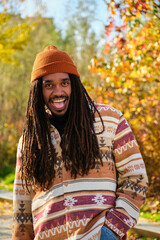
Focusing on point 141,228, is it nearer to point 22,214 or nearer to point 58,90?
point 22,214

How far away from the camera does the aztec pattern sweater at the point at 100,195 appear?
7.18 ft

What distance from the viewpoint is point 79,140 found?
2.33 meters

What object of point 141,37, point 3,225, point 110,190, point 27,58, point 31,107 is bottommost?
point 3,225

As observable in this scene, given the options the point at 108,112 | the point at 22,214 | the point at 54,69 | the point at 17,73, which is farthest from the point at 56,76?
the point at 17,73

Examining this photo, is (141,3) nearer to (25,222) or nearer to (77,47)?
(25,222)

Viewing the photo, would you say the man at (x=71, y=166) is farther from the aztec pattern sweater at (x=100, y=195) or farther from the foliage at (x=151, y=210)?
the foliage at (x=151, y=210)

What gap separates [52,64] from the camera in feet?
8.04

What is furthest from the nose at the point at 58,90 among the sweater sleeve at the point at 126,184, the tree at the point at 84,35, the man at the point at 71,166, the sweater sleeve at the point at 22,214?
the tree at the point at 84,35

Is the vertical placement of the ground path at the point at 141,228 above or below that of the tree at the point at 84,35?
below

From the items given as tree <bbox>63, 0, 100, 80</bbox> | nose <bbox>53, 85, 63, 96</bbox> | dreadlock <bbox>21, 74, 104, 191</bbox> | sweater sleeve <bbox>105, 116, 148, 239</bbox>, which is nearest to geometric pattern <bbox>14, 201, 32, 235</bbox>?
dreadlock <bbox>21, 74, 104, 191</bbox>

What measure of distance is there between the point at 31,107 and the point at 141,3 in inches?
154

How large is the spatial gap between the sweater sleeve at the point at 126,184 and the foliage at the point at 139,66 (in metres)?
3.66

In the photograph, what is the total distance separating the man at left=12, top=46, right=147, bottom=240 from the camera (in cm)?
221

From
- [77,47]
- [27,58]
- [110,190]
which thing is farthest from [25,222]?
[77,47]
